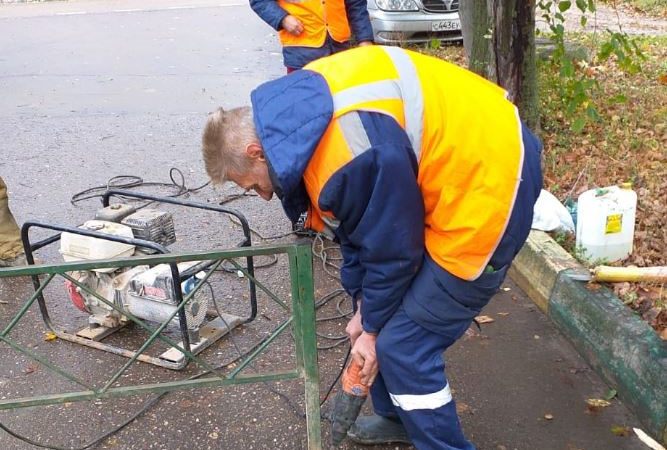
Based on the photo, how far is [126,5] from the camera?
17078mm

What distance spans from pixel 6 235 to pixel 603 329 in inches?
139

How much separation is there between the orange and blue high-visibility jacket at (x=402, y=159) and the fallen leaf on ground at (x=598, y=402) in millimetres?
1248

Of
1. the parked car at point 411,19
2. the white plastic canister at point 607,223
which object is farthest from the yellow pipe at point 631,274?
the parked car at point 411,19

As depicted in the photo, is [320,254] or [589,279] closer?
[589,279]

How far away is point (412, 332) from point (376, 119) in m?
0.72

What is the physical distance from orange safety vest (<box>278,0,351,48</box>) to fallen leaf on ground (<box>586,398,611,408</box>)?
9.18 feet

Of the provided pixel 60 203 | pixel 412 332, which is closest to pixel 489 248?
pixel 412 332

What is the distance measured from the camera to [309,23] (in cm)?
440

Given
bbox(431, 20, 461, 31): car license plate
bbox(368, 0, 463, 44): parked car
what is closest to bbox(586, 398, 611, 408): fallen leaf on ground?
bbox(368, 0, 463, 44): parked car

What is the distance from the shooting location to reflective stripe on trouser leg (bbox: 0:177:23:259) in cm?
415

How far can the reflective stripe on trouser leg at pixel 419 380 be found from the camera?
83.4 inches

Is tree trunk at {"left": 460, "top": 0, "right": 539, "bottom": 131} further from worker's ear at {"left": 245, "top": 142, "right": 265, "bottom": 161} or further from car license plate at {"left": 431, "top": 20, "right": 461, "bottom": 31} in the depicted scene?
car license plate at {"left": 431, "top": 20, "right": 461, "bottom": 31}

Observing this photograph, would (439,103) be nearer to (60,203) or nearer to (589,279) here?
(589,279)

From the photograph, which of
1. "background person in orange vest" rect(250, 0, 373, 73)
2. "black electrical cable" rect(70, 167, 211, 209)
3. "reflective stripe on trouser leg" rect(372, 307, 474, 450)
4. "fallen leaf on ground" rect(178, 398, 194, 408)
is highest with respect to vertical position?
"background person in orange vest" rect(250, 0, 373, 73)
